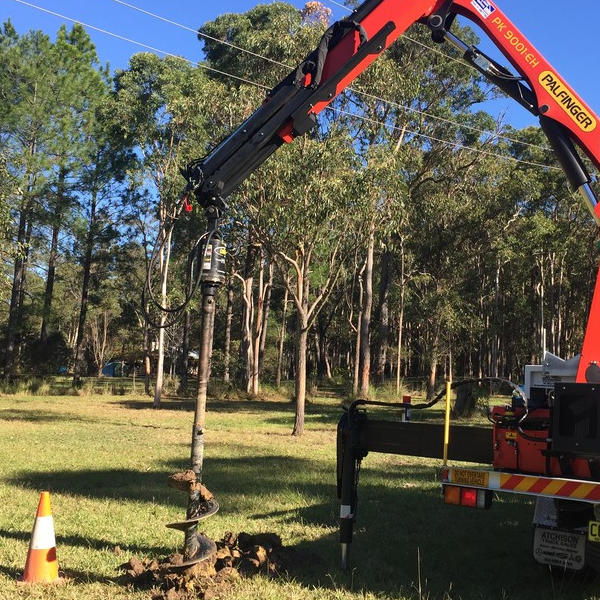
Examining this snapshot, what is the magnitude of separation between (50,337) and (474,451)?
46607mm

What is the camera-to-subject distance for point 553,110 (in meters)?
6.41

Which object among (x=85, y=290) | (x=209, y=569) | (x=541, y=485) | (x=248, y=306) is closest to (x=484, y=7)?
(x=541, y=485)

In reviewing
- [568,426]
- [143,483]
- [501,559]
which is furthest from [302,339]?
[568,426]

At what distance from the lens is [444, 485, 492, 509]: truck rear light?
466 cm

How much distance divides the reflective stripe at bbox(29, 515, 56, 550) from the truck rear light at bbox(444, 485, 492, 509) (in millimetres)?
3169

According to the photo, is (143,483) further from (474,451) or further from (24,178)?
(24,178)

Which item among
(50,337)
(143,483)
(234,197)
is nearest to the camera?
(143,483)

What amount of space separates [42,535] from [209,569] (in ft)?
4.50

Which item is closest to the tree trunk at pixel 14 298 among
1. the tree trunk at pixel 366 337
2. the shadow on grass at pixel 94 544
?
the tree trunk at pixel 366 337

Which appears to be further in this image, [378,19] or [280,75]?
[280,75]

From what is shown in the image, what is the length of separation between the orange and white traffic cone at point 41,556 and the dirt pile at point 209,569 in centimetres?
57

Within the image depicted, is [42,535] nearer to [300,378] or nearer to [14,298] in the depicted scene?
[300,378]

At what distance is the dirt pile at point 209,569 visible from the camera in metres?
4.89

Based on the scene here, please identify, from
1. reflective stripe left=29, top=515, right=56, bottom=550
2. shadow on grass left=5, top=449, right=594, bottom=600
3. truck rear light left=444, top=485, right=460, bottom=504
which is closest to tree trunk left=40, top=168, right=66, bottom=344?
shadow on grass left=5, top=449, right=594, bottom=600
